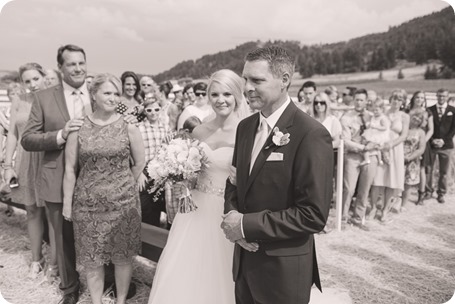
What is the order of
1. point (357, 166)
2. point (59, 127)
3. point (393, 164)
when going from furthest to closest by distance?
point (393, 164) → point (357, 166) → point (59, 127)

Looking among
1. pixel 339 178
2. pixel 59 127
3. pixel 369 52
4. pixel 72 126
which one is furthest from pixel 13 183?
pixel 369 52

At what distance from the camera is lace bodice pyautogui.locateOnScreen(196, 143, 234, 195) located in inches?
137

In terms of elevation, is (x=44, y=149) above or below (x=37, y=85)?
below

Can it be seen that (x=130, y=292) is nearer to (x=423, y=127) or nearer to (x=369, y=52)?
(x=423, y=127)

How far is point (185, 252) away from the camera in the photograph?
3.53m

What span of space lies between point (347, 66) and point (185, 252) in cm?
2432

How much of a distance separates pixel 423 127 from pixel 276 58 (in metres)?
7.09

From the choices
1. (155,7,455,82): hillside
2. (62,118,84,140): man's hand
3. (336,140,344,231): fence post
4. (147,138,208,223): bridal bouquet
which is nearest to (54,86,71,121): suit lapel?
(62,118,84,140): man's hand

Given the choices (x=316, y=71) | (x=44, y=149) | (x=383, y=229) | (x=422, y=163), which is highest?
(x=316, y=71)

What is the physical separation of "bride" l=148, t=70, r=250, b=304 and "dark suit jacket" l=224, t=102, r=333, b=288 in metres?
1.34

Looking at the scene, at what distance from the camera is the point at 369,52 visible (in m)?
25.2

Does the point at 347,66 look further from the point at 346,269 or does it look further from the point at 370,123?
the point at 346,269

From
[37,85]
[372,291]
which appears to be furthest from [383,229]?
[37,85]

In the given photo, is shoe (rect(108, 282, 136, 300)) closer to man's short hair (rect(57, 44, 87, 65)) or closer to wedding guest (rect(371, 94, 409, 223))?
man's short hair (rect(57, 44, 87, 65))
